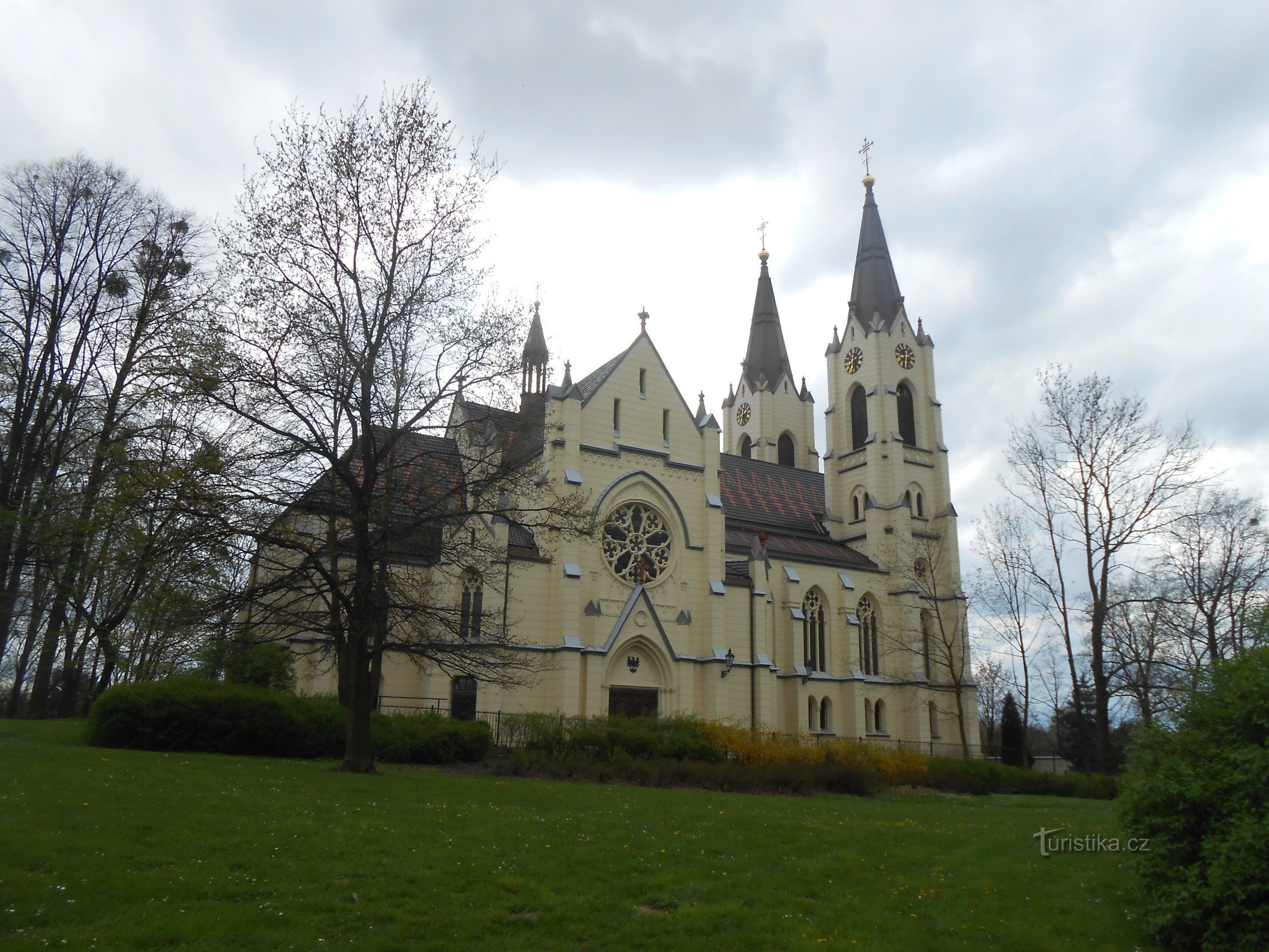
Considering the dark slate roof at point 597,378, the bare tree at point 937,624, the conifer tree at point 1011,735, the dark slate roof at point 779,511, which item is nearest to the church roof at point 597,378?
the dark slate roof at point 597,378

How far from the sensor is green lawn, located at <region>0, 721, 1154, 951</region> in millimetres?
6719

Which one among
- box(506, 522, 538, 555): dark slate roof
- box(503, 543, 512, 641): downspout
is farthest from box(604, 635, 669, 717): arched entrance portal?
box(506, 522, 538, 555): dark slate roof

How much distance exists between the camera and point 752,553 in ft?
115

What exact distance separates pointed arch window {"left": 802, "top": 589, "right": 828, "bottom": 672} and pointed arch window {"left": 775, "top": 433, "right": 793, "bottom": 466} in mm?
15443

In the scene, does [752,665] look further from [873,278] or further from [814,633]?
[873,278]

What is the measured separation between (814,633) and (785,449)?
17.5 metres

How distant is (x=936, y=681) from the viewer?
135ft

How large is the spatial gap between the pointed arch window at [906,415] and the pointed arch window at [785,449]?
335 inches

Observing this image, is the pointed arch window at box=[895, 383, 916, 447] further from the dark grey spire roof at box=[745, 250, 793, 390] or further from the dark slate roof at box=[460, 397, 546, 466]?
the dark slate roof at box=[460, 397, 546, 466]

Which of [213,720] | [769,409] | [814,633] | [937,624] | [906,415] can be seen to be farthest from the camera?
[769,409]

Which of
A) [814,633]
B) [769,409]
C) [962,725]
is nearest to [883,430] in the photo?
[769,409]

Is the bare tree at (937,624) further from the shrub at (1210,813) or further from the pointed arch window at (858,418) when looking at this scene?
the shrub at (1210,813)

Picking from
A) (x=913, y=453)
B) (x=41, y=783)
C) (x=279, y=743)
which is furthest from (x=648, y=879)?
(x=913, y=453)

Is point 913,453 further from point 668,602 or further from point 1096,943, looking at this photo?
point 1096,943
